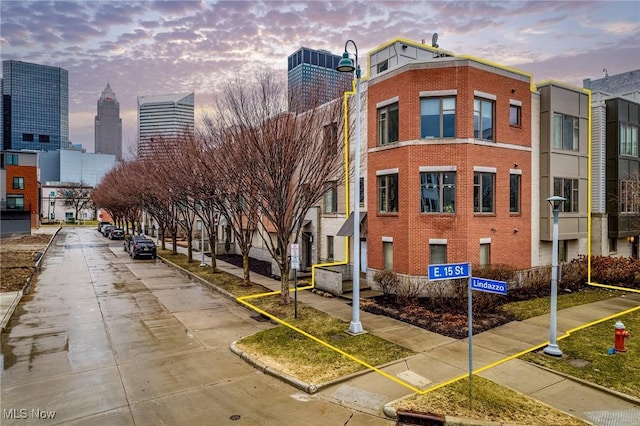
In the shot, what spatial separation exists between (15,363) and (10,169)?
74.1 meters

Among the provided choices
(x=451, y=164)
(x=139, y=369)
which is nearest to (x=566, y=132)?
(x=451, y=164)

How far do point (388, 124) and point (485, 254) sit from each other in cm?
746

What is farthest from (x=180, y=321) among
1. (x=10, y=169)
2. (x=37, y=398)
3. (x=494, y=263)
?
(x=10, y=169)

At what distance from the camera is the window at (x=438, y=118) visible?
57.1 ft

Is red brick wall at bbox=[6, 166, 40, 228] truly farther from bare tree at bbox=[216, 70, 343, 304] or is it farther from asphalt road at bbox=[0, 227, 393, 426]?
bare tree at bbox=[216, 70, 343, 304]

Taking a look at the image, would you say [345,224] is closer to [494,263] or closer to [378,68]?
[494,263]

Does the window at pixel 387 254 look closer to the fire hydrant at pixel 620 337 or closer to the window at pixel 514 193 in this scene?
the window at pixel 514 193

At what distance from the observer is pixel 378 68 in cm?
2236

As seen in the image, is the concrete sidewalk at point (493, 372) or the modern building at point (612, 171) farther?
the modern building at point (612, 171)

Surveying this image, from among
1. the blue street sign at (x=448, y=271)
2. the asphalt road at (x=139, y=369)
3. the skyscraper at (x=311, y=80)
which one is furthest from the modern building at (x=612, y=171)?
the asphalt road at (x=139, y=369)

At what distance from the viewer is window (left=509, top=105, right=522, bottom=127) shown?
766 inches

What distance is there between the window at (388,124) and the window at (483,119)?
342 cm

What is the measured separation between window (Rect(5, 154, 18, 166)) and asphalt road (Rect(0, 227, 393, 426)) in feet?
211

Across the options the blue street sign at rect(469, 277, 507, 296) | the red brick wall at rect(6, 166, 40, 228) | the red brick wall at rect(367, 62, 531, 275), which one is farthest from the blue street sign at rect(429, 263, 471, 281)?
the red brick wall at rect(6, 166, 40, 228)
